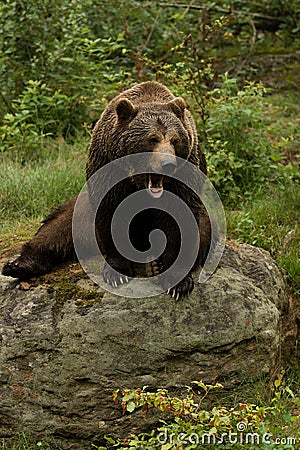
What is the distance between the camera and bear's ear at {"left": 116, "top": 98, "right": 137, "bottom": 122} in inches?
170

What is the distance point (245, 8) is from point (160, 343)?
750 centimetres

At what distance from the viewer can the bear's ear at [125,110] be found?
170 inches

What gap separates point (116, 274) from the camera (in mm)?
4727

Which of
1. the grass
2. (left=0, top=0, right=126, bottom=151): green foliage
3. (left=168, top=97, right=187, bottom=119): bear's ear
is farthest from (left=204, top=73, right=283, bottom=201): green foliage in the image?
(left=168, top=97, right=187, bottom=119): bear's ear

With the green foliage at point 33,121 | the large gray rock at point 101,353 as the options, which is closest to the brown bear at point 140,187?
the large gray rock at point 101,353

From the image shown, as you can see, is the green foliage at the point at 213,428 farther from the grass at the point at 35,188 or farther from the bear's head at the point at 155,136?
the grass at the point at 35,188

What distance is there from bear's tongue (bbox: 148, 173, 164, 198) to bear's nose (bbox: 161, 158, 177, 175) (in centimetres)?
7

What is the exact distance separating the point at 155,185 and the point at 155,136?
0.31m

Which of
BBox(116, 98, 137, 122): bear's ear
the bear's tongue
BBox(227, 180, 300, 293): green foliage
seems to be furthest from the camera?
BBox(227, 180, 300, 293): green foliage

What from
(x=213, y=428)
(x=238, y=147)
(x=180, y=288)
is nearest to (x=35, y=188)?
(x=238, y=147)

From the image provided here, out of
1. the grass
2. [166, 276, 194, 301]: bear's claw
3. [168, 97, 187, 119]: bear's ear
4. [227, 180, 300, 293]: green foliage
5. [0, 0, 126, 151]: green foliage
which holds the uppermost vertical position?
[168, 97, 187, 119]: bear's ear

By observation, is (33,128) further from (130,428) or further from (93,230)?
(130,428)

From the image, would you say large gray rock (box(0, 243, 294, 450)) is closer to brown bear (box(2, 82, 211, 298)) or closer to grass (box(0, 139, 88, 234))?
brown bear (box(2, 82, 211, 298))

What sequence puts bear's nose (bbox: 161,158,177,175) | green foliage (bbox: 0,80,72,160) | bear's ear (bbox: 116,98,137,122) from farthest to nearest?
green foliage (bbox: 0,80,72,160) < bear's ear (bbox: 116,98,137,122) < bear's nose (bbox: 161,158,177,175)
